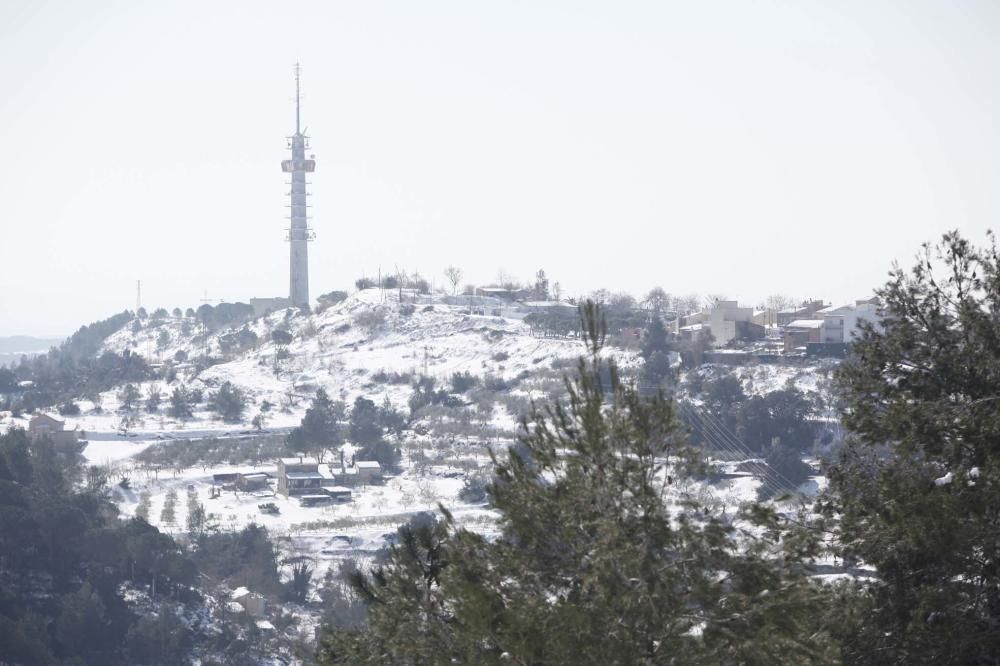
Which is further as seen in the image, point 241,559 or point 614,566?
point 241,559

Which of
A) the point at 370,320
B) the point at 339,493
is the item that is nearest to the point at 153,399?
the point at 370,320

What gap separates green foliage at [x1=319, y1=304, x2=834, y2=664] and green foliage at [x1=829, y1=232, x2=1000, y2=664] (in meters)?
0.78

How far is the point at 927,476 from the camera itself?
39.8 feet

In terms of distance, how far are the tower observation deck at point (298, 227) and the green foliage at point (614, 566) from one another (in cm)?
10878

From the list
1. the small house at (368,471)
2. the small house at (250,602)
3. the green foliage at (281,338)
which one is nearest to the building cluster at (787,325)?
the small house at (368,471)

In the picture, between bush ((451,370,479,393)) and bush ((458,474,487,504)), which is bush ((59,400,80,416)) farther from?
bush ((458,474,487,504))

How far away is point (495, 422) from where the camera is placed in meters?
78.3

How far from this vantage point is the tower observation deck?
391 ft

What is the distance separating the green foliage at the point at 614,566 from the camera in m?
10.4

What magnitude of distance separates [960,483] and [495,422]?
66919 millimetres

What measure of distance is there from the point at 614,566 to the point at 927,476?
3319mm

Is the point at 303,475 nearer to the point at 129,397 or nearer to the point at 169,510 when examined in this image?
the point at 169,510

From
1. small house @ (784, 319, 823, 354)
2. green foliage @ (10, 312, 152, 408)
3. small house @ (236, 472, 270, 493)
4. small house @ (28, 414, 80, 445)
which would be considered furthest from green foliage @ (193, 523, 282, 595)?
small house @ (784, 319, 823, 354)

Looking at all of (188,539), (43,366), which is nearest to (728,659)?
(188,539)
